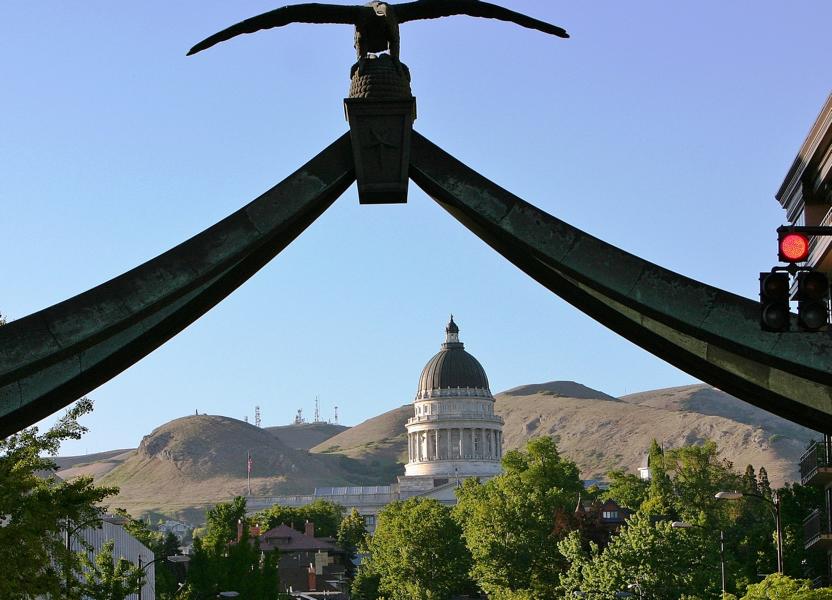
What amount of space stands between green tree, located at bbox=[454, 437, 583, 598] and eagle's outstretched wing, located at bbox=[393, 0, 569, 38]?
299 feet

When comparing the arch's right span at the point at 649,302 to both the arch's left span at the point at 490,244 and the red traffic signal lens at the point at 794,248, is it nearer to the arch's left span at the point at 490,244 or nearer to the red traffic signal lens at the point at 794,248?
the arch's left span at the point at 490,244

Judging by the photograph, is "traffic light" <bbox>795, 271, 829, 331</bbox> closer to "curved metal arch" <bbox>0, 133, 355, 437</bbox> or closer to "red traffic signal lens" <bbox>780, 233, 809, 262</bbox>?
"red traffic signal lens" <bbox>780, 233, 809, 262</bbox>

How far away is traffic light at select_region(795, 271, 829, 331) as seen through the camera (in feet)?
47.7

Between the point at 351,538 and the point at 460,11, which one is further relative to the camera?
the point at 351,538

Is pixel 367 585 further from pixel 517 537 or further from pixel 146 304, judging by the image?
pixel 146 304

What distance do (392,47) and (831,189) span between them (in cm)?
1506

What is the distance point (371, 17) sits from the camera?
16297 millimetres

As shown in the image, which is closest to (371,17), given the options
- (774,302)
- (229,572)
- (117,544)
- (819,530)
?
(774,302)

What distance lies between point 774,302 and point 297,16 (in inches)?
207

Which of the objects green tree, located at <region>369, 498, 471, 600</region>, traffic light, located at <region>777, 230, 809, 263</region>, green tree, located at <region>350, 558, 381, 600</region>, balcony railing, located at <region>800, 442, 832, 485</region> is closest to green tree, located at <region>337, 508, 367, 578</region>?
green tree, located at <region>350, 558, 381, 600</region>

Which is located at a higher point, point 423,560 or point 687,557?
point 423,560

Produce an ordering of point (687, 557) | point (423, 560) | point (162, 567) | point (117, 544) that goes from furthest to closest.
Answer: point (423, 560), point (162, 567), point (687, 557), point (117, 544)

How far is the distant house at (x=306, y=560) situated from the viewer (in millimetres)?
157625

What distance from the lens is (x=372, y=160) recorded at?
15.9 meters
